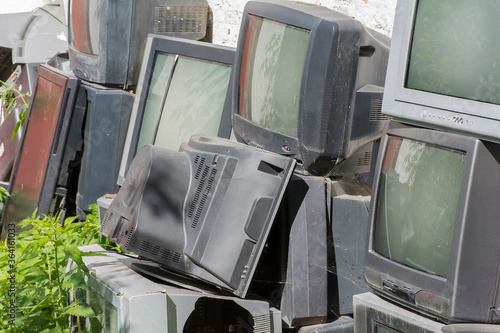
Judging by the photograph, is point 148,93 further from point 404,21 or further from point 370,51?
point 404,21

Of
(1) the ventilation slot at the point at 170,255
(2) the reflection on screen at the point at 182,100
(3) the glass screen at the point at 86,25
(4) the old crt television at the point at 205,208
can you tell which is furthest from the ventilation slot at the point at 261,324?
(3) the glass screen at the point at 86,25

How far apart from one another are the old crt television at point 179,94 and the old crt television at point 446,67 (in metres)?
1.22

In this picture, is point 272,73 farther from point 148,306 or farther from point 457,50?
point 148,306

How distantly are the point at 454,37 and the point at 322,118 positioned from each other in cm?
61

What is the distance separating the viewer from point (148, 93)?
407cm

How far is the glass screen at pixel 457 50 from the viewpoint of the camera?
2223 millimetres

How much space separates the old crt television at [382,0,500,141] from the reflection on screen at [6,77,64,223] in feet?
7.48

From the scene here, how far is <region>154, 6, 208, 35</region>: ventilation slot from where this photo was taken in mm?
4363

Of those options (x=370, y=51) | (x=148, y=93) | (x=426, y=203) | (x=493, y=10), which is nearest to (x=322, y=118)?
(x=370, y=51)

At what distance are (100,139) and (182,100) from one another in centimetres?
67

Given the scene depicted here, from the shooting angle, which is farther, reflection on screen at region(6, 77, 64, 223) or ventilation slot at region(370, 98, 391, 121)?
reflection on screen at region(6, 77, 64, 223)

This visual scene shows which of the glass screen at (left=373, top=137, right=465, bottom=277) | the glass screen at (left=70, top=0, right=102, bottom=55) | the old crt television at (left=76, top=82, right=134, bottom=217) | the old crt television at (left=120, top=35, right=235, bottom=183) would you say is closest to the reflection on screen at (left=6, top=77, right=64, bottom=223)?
the old crt television at (left=76, top=82, right=134, bottom=217)

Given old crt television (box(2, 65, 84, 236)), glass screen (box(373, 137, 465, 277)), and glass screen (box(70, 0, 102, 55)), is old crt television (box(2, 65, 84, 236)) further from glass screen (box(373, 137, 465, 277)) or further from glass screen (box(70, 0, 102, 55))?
glass screen (box(373, 137, 465, 277))

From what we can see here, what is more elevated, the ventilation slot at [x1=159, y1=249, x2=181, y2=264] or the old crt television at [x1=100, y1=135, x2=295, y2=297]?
the old crt television at [x1=100, y1=135, x2=295, y2=297]
